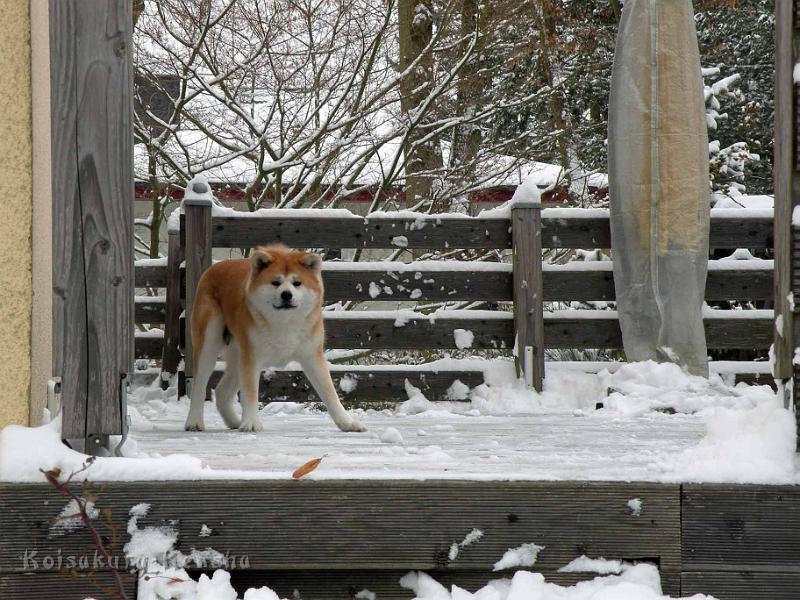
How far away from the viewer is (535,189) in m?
6.37

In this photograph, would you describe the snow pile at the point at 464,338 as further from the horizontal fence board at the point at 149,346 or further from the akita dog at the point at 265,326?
the horizontal fence board at the point at 149,346

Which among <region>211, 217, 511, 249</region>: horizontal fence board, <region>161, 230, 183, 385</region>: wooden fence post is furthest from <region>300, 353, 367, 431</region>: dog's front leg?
<region>161, 230, 183, 385</region>: wooden fence post

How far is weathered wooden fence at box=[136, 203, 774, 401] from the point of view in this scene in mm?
6441

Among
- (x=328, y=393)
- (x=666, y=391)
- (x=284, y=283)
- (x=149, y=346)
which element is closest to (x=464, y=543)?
(x=328, y=393)

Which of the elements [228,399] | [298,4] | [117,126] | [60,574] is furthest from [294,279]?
[298,4]

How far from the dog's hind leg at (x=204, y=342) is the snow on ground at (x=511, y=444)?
0.24 metres

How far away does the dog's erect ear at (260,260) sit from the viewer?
439cm

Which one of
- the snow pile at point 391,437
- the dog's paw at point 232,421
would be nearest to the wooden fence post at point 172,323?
the dog's paw at point 232,421

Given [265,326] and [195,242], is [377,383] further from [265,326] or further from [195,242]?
[265,326]

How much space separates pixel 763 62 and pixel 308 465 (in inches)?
451

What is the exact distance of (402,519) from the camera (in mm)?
2281

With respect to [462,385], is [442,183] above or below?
above

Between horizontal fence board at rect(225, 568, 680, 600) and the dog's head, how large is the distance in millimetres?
2090

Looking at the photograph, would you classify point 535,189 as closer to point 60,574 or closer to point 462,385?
point 462,385
